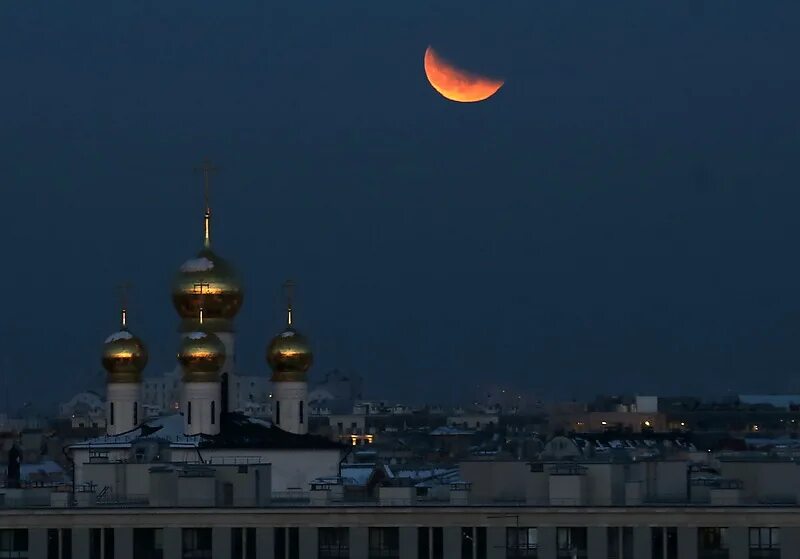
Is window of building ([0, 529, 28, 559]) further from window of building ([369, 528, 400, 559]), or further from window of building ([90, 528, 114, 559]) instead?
window of building ([369, 528, 400, 559])

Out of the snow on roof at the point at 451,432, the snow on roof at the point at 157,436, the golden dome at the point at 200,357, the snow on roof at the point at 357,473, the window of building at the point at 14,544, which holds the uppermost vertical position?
the golden dome at the point at 200,357

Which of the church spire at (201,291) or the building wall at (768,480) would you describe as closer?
the building wall at (768,480)

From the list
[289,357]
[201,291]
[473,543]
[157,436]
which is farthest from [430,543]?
[289,357]

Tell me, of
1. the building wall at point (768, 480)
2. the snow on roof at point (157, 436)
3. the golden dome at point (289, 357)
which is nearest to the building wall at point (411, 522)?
the building wall at point (768, 480)

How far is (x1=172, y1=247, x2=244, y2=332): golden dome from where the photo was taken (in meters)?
67.8

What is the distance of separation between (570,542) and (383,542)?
251 cm

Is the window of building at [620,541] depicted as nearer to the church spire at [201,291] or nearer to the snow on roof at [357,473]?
the snow on roof at [357,473]

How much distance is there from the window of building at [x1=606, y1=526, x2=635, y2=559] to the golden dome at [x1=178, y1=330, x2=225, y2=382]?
2586 centimetres

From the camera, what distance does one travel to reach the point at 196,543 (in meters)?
40.9

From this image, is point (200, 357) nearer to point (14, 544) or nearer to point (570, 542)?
point (14, 544)

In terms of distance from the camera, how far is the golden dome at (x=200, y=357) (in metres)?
65.0

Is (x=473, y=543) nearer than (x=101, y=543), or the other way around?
(x=473, y=543)

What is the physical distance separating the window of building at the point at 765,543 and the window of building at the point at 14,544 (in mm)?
9695

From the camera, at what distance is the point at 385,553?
1602 inches
